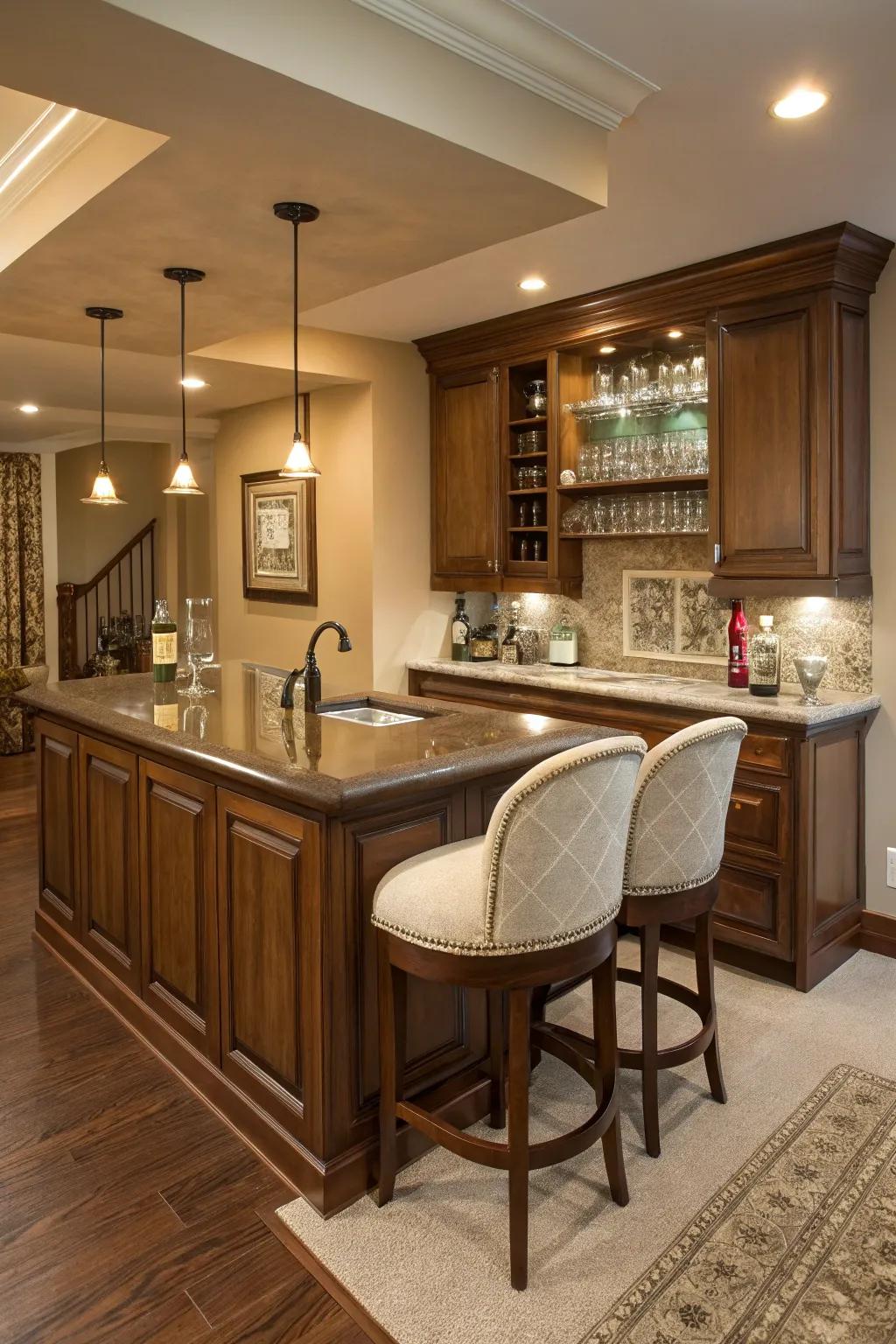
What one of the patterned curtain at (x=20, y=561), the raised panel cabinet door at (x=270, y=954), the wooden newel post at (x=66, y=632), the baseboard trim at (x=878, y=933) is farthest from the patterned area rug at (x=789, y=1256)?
the wooden newel post at (x=66, y=632)

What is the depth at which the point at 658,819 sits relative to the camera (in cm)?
232

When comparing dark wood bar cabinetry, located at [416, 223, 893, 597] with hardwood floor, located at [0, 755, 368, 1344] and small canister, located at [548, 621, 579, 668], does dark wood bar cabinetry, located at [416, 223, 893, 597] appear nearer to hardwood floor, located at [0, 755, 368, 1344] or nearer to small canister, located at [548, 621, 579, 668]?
small canister, located at [548, 621, 579, 668]

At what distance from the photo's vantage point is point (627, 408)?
4.31 meters

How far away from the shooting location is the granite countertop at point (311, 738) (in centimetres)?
221

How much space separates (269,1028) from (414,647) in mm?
3039

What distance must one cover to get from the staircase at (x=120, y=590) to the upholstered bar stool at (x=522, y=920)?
802 centimetres

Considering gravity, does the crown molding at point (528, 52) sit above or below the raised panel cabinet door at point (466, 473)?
above

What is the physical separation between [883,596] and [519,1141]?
8.59 ft

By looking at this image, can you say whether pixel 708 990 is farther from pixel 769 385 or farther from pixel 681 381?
pixel 681 381

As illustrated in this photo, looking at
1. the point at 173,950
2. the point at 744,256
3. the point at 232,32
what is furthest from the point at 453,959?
the point at 744,256

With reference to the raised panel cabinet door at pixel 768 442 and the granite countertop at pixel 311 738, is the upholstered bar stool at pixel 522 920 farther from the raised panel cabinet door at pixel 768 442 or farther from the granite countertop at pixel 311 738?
the raised panel cabinet door at pixel 768 442

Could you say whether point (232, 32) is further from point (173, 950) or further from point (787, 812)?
point (787, 812)

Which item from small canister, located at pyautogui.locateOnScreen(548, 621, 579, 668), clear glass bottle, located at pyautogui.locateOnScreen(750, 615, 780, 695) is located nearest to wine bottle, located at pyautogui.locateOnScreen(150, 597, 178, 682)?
small canister, located at pyautogui.locateOnScreen(548, 621, 579, 668)

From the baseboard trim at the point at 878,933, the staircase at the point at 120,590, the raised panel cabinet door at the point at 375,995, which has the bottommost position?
the baseboard trim at the point at 878,933
